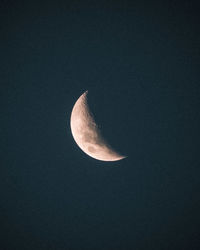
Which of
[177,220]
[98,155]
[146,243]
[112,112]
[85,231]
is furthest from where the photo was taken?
[146,243]

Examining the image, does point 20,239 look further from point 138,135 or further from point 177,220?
point 138,135

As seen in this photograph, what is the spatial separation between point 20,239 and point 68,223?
501 centimetres

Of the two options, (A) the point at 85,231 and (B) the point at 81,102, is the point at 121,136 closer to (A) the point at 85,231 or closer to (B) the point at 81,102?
(B) the point at 81,102

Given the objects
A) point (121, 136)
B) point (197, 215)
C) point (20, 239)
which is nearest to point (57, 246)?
point (20, 239)

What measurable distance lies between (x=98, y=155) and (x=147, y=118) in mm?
2263

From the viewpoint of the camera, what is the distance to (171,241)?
17.4 metres

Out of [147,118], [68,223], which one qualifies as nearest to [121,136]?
[147,118]

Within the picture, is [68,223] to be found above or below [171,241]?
below

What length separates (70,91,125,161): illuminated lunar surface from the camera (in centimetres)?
556

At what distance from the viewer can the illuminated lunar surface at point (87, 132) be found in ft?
18.2

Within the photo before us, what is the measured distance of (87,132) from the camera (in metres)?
5.70

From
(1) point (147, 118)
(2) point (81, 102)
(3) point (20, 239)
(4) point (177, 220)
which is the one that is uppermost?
(4) point (177, 220)

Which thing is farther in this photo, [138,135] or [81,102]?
[81,102]

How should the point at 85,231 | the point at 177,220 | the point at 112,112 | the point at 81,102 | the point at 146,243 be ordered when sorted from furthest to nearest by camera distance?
the point at 146,243 → the point at 177,220 → the point at 85,231 → the point at 81,102 → the point at 112,112
